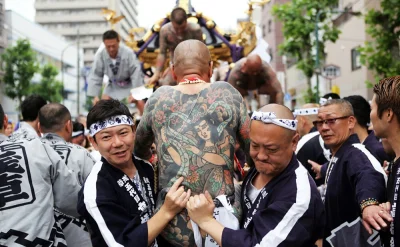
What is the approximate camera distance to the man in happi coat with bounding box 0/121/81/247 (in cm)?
339

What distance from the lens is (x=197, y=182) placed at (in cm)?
305

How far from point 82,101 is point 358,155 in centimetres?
6407

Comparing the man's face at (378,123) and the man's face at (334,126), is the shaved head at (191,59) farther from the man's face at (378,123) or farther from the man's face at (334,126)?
the man's face at (334,126)

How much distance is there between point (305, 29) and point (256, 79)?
16.9m

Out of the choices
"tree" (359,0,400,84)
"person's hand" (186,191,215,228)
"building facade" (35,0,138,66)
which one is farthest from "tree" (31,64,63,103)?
"building facade" (35,0,138,66)

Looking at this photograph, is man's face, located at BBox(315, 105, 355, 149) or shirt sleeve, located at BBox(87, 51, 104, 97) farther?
shirt sleeve, located at BBox(87, 51, 104, 97)

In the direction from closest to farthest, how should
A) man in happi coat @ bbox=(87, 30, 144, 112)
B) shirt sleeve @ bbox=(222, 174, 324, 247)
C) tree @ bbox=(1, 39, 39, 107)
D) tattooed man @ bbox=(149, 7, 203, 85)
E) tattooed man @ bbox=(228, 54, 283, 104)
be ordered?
shirt sleeve @ bbox=(222, 174, 324, 247)
tattooed man @ bbox=(149, 7, 203, 85)
tattooed man @ bbox=(228, 54, 283, 104)
man in happi coat @ bbox=(87, 30, 144, 112)
tree @ bbox=(1, 39, 39, 107)

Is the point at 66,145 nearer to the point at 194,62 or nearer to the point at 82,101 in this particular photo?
the point at 194,62

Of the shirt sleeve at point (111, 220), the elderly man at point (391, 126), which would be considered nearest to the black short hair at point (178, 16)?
the elderly man at point (391, 126)

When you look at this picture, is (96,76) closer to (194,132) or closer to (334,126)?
(334,126)

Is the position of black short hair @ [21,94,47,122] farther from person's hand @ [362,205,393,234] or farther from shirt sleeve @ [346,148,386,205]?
person's hand @ [362,205,393,234]

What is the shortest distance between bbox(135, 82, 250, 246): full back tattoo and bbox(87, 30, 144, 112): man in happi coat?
17.5 feet

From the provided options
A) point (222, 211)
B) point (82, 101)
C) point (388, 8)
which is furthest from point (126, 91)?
point (82, 101)

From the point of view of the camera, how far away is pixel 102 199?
2955mm
